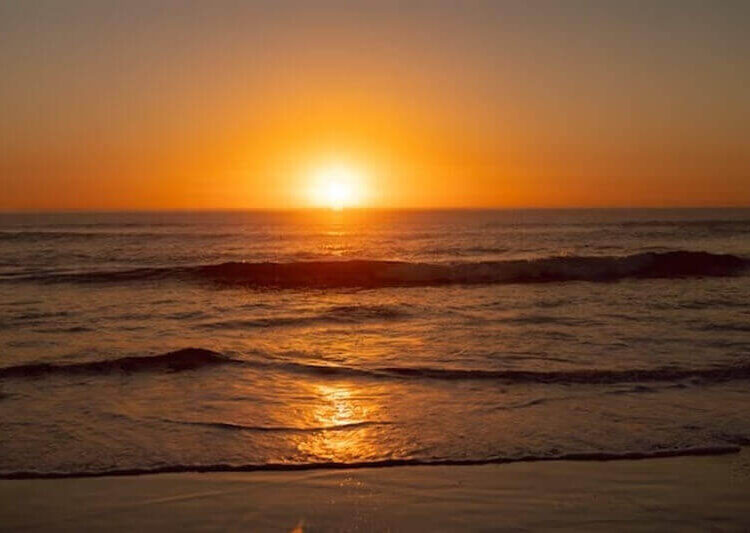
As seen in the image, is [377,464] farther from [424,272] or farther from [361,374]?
[424,272]

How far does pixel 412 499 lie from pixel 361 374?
14.7 ft

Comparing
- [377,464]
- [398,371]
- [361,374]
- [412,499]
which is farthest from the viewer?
[398,371]

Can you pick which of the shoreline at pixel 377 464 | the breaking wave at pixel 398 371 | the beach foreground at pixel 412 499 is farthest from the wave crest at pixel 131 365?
the beach foreground at pixel 412 499

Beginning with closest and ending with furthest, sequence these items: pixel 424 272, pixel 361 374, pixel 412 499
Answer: pixel 412 499, pixel 361 374, pixel 424 272

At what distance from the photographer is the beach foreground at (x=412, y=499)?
509cm

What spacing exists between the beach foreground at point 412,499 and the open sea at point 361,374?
32 centimetres

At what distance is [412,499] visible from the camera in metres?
5.54

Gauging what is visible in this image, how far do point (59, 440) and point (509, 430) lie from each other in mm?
4119

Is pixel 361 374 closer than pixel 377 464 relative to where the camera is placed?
No

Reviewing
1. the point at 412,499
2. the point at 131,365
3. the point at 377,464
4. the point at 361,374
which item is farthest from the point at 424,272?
the point at 412,499

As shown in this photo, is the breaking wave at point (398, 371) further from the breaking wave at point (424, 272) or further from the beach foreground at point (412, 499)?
the breaking wave at point (424, 272)

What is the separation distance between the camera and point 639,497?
557 centimetres

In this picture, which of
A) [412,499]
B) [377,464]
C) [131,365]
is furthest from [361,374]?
[412,499]

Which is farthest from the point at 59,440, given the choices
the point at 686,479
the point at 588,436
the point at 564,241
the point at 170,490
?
the point at 564,241
